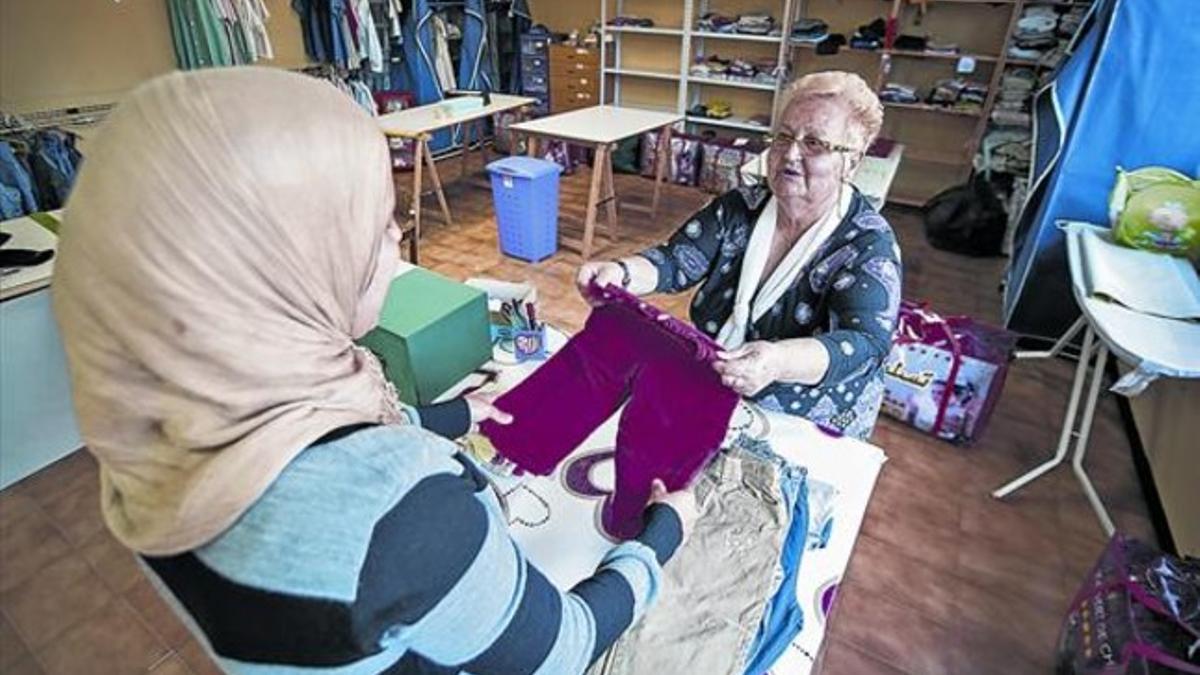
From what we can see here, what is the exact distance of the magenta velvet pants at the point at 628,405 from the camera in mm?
1053

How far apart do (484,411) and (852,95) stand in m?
1.02

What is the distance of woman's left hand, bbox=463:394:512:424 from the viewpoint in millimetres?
1216

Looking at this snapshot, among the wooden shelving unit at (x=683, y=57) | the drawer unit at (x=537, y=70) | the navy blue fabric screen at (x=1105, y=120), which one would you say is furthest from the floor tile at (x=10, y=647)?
the drawer unit at (x=537, y=70)

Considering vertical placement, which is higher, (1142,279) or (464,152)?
(1142,279)

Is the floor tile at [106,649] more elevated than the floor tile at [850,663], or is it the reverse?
the floor tile at [106,649]

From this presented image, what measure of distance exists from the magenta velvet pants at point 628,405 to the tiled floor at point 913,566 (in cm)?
97

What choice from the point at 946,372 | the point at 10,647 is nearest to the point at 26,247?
the point at 10,647

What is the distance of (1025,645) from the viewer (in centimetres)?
170

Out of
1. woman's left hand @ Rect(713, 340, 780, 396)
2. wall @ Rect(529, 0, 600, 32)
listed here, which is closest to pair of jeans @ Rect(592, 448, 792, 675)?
woman's left hand @ Rect(713, 340, 780, 396)

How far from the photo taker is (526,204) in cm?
370

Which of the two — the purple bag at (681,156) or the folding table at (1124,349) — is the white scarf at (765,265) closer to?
the folding table at (1124,349)

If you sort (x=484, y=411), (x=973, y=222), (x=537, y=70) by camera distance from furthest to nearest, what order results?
(x=537, y=70)
(x=973, y=222)
(x=484, y=411)

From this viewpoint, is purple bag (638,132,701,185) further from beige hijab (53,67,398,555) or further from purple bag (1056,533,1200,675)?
beige hijab (53,67,398,555)

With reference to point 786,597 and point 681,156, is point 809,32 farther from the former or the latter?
point 786,597
